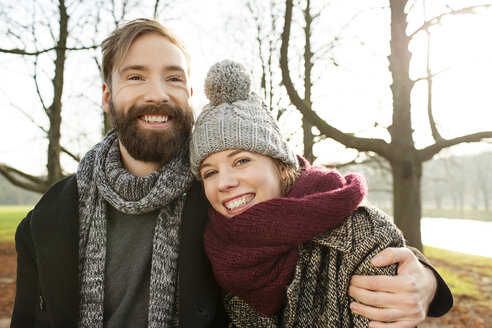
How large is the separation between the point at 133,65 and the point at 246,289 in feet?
4.92

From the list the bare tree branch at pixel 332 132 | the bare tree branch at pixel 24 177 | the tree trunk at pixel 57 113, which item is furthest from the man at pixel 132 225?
the bare tree branch at pixel 24 177

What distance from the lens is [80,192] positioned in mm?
2373

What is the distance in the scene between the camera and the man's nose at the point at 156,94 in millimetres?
2238

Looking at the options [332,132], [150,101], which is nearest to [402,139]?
[332,132]

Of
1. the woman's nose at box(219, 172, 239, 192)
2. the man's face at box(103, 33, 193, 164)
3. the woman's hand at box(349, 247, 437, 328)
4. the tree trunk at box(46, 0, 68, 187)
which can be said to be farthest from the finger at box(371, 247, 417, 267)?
the tree trunk at box(46, 0, 68, 187)

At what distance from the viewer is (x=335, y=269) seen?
5.80 feet

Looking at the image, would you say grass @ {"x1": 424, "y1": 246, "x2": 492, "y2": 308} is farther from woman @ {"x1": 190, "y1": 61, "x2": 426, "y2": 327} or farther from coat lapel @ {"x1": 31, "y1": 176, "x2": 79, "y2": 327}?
coat lapel @ {"x1": 31, "y1": 176, "x2": 79, "y2": 327}

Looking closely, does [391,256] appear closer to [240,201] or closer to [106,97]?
[240,201]

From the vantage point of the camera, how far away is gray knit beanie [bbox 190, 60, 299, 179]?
198 cm

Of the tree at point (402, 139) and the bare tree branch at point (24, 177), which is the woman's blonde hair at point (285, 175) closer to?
the tree at point (402, 139)

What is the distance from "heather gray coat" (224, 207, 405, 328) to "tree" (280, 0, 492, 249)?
2818mm

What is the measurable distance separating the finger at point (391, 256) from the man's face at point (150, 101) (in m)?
1.34

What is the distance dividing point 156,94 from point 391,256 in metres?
1.59

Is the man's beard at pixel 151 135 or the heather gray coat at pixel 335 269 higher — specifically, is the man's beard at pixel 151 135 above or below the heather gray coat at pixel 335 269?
above
